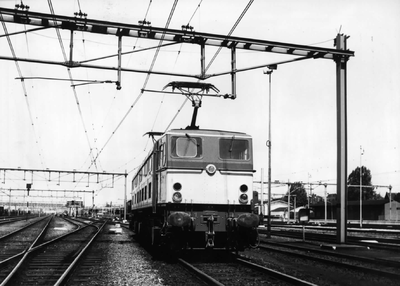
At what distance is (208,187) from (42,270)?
16.1ft

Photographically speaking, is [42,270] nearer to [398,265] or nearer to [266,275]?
[266,275]

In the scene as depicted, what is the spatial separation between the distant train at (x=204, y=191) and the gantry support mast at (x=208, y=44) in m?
2.64

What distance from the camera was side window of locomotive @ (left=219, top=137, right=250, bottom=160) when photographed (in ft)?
47.6

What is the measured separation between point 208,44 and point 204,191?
5344 mm

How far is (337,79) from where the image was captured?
2017 centimetres

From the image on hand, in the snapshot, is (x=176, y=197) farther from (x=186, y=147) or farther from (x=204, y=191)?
(x=186, y=147)

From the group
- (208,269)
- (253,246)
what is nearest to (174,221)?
(208,269)

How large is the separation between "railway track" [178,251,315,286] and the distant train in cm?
55

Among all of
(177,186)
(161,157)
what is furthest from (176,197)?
(161,157)

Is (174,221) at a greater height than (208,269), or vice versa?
(174,221)

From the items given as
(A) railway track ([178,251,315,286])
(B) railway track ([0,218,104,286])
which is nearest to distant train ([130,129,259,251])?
(A) railway track ([178,251,315,286])

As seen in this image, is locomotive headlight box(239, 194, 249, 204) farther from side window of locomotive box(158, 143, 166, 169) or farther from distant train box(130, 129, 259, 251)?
side window of locomotive box(158, 143, 166, 169)

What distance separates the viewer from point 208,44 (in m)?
16.6

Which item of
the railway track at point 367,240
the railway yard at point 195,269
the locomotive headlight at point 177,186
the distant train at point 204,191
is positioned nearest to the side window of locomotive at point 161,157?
the distant train at point 204,191
